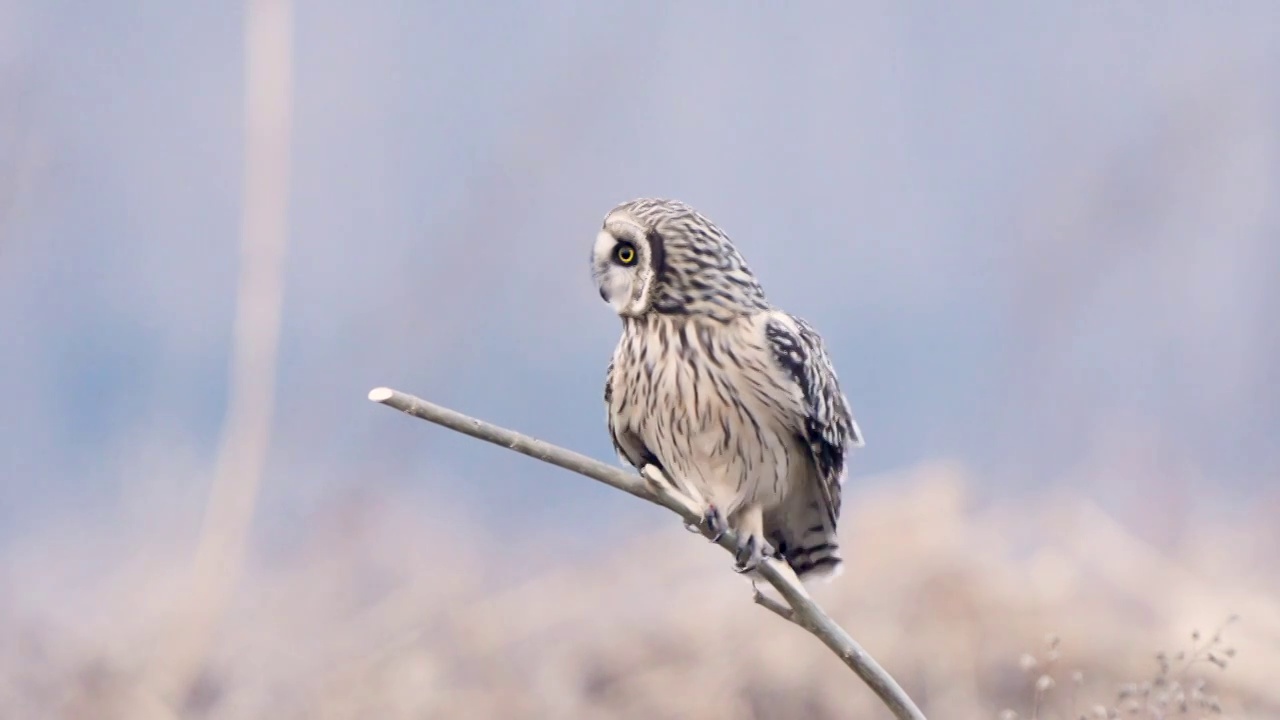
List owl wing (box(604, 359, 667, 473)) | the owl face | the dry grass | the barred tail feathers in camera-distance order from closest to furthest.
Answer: the owl face → owl wing (box(604, 359, 667, 473)) → the barred tail feathers → the dry grass

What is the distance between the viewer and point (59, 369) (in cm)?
289

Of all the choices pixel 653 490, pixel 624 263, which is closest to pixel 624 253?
pixel 624 263

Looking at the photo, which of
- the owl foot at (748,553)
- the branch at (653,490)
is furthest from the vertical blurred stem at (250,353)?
the branch at (653,490)

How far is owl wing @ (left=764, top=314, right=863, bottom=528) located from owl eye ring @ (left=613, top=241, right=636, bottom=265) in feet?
0.76

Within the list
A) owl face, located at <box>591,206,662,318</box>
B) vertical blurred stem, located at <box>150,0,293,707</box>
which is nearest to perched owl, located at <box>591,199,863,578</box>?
owl face, located at <box>591,206,662,318</box>

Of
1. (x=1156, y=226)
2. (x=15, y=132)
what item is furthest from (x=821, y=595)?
(x=15, y=132)

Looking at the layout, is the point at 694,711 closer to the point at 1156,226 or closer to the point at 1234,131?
the point at 1156,226

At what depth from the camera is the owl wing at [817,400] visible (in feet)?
5.16

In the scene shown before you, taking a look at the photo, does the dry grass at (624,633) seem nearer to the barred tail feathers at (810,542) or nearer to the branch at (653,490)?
the barred tail feathers at (810,542)

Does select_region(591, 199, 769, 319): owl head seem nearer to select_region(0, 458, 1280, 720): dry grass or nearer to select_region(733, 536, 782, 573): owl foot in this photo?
select_region(733, 536, 782, 573): owl foot

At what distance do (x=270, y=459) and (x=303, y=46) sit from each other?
0.97 m

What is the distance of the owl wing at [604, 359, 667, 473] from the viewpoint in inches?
64.9

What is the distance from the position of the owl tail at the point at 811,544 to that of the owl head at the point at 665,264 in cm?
36

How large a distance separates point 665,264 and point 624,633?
1588mm
